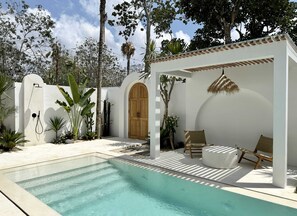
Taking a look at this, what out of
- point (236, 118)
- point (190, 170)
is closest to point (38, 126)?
point (190, 170)

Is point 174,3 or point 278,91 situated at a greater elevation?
point 174,3

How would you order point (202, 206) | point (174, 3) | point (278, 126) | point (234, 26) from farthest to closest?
point (174, 3) → point (234, 26) → point (278, 126) → point (202, 206)

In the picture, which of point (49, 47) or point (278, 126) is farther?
point (49, 47)

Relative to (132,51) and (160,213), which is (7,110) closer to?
(160,213)

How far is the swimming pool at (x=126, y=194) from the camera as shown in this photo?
224 inches

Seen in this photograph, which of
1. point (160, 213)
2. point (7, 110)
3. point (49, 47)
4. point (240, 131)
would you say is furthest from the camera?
point (49, 47)

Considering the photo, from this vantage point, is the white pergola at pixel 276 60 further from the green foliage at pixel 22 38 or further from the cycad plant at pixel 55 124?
the green foliage at pixel 22 38

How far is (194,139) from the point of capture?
11.4m

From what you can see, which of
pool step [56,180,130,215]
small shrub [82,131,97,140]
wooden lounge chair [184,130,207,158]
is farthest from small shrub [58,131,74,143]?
pool step [56,180,130,215]

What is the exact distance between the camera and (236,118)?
11453mm

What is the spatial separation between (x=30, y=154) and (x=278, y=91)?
10540mm

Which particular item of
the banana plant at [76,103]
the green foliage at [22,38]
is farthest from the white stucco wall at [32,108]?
the green foliage at [22,38]

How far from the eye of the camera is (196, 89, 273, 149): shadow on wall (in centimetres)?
1061

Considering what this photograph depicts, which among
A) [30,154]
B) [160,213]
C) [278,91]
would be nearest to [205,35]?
[278,91]
